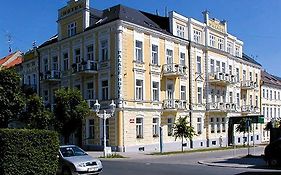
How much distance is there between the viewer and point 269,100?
70.0m

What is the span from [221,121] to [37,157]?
40.3m

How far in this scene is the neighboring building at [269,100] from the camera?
67.5 m

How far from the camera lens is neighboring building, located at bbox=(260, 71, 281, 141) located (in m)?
67.5

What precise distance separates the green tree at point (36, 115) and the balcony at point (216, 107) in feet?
67.8

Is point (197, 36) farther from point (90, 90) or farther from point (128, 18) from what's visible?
point (90, 90)

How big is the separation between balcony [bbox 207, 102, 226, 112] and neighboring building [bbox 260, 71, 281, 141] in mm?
18606

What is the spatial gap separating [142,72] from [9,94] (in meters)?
21.6

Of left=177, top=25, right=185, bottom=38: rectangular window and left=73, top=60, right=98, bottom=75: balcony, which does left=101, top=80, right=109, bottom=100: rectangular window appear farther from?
left=177, top=25, right=185, bottom=38: rectangular window

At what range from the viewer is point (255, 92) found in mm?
63156

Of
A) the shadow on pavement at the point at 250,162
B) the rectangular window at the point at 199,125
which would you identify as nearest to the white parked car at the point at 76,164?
the shadow on pavement at the point at 250,162

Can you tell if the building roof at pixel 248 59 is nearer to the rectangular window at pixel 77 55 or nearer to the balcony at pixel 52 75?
the rectangular window at pixel 77 55

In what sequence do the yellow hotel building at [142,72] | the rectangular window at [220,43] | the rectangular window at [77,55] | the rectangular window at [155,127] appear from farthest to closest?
the rectangular window at [220,43]
the rectangular window at [77,55]
the rectangular window at [155,127]
the yellow hotel building at [142,72]

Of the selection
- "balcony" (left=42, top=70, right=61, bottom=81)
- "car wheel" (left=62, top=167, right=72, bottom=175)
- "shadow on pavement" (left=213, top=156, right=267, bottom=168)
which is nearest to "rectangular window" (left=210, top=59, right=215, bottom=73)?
"balcony" (left=42, top=70, right=61, bottom=81)

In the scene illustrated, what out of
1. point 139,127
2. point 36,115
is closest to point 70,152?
point 36,115
